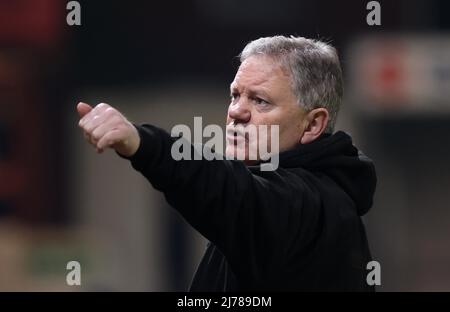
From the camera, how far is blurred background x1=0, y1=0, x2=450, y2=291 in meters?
13.6

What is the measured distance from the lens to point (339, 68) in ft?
12.7

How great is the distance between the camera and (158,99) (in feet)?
45.6

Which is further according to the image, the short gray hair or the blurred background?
the blurred background

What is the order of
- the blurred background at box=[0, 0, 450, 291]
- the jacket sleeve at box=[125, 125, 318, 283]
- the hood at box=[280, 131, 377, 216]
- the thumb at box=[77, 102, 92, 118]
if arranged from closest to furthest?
the thumb at box=[77, 102, 92, 118] → the jacket sleeve at box=[125, 125, 318, 283] → the hood at box=[280, 131, 377, 216] → the blurred background at box=[0, 0, 450, 291]

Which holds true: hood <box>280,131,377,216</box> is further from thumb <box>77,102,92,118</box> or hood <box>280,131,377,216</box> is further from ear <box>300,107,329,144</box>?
thumb <box>77,102,92,118</box>

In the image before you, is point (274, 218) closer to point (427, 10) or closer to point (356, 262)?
point (356, 262)

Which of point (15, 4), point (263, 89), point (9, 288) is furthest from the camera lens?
point (15, 4)

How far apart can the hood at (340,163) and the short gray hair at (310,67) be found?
3.0 inches

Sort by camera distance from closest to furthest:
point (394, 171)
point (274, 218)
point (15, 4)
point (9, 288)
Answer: point (274, 218) → point (9, 288) → point (15, 4) → point (394, 171)

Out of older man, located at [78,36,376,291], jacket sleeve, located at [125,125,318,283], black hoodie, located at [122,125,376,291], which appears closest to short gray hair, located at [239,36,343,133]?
older man, located at [78,36,376,291]

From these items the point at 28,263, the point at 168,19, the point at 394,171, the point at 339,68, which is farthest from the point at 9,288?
the point at 339,68

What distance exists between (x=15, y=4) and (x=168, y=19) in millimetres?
1573

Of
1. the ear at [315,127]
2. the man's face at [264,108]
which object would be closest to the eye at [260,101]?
the man's face at [264,108]

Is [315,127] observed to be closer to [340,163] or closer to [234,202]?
[340,163]
